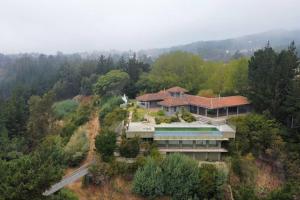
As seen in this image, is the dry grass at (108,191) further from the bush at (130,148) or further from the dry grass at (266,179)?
the dry grass at (266,179)

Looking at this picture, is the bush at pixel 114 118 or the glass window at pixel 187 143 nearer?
the glass window at pixel 187 143

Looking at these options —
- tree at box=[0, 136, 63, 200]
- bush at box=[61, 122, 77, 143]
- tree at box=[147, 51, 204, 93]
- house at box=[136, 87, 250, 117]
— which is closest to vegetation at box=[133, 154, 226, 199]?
tree at box=[0, 136, 63, 200]

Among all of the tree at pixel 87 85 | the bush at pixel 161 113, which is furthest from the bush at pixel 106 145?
the tree at pixel 87 85

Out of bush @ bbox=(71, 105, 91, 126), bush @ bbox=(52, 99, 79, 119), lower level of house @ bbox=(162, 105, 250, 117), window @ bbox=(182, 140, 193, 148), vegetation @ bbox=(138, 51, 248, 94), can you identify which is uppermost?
vegetation @ bbox=(138, 51, 248, 94)

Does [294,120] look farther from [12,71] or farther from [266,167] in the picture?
[12,71]

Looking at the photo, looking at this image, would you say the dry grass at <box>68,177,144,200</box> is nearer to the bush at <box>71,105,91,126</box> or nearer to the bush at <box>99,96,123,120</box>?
the bush at <box>99,96,123,120</box>

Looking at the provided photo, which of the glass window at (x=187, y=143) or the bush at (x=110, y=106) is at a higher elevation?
the bush at (x=110, y=106)
